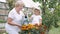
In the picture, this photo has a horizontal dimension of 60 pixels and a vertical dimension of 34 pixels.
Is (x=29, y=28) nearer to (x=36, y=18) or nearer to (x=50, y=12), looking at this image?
(x=36, y=18)

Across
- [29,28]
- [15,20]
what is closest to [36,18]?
[29,28]

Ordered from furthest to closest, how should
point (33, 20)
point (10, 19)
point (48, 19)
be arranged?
point (48, 19), point (33, 20), point (10, 19)

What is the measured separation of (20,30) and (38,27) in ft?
1.27

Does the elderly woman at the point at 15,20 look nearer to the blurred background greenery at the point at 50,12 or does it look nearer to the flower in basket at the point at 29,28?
the flower in basket at the point at 29,28

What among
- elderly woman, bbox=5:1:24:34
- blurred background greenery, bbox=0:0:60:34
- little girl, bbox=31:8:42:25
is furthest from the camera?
blurred background greenery, bbox=0:0:60:34

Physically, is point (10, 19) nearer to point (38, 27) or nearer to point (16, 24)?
point (16, 24)

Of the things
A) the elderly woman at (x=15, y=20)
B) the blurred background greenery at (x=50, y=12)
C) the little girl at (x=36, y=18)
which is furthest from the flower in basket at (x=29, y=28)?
the blurred background greenery at (x=50, y=12)

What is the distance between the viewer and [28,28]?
507cm

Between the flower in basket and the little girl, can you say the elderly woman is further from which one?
the little girl

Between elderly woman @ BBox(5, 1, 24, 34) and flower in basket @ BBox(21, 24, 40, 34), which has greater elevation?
elderly woman @ BBox(5, 1, 24, 34)

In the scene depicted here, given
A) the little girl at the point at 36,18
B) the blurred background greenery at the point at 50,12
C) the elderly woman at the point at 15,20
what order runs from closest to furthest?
the elderly woman at the point at 15,20
the little girl at the point at 36,18
the blurred background greenery at the point at 50,12

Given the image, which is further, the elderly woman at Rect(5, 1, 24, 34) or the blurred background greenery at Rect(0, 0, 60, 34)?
the blurred background greenery at Rect(0, 0, 60, 34)

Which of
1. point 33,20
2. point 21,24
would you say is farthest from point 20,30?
point 33,20

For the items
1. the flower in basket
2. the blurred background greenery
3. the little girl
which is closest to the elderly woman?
the flower in basket
